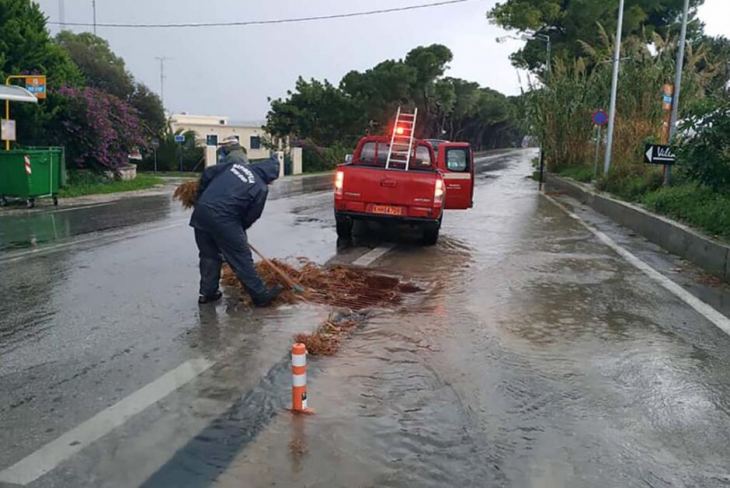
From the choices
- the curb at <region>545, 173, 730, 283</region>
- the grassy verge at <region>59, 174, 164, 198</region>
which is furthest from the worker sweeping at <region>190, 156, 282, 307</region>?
the grassy verge at <region>59, 174, 164, 198</region>

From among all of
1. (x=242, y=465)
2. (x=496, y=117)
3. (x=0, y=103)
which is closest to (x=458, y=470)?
(x=242, y=465)

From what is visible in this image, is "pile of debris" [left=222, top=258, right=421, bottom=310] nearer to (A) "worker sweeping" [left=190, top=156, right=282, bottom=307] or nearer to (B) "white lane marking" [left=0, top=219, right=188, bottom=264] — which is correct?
(A) "worker sweeping" [left=190, top=156, right=282, bottom=307]

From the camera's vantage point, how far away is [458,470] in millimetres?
3590

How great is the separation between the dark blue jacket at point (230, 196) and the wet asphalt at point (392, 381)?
2.92 ft

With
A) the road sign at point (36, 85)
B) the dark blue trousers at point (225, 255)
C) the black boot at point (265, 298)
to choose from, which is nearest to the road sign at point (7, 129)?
the road sign at point (36, 85)

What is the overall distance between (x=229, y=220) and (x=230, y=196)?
23cm

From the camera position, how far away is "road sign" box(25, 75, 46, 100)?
18000 millimetres

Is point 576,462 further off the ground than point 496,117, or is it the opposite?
point 496,117

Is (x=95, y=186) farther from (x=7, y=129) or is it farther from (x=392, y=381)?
(x=392, y=381)

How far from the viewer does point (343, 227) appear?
11102 millimetres

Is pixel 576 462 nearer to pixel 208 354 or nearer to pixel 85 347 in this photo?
pixel 208 354

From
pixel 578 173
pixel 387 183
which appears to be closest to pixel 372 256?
pixel 387 183

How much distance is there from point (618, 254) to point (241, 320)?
6.84 meters

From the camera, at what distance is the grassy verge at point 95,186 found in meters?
18.9
